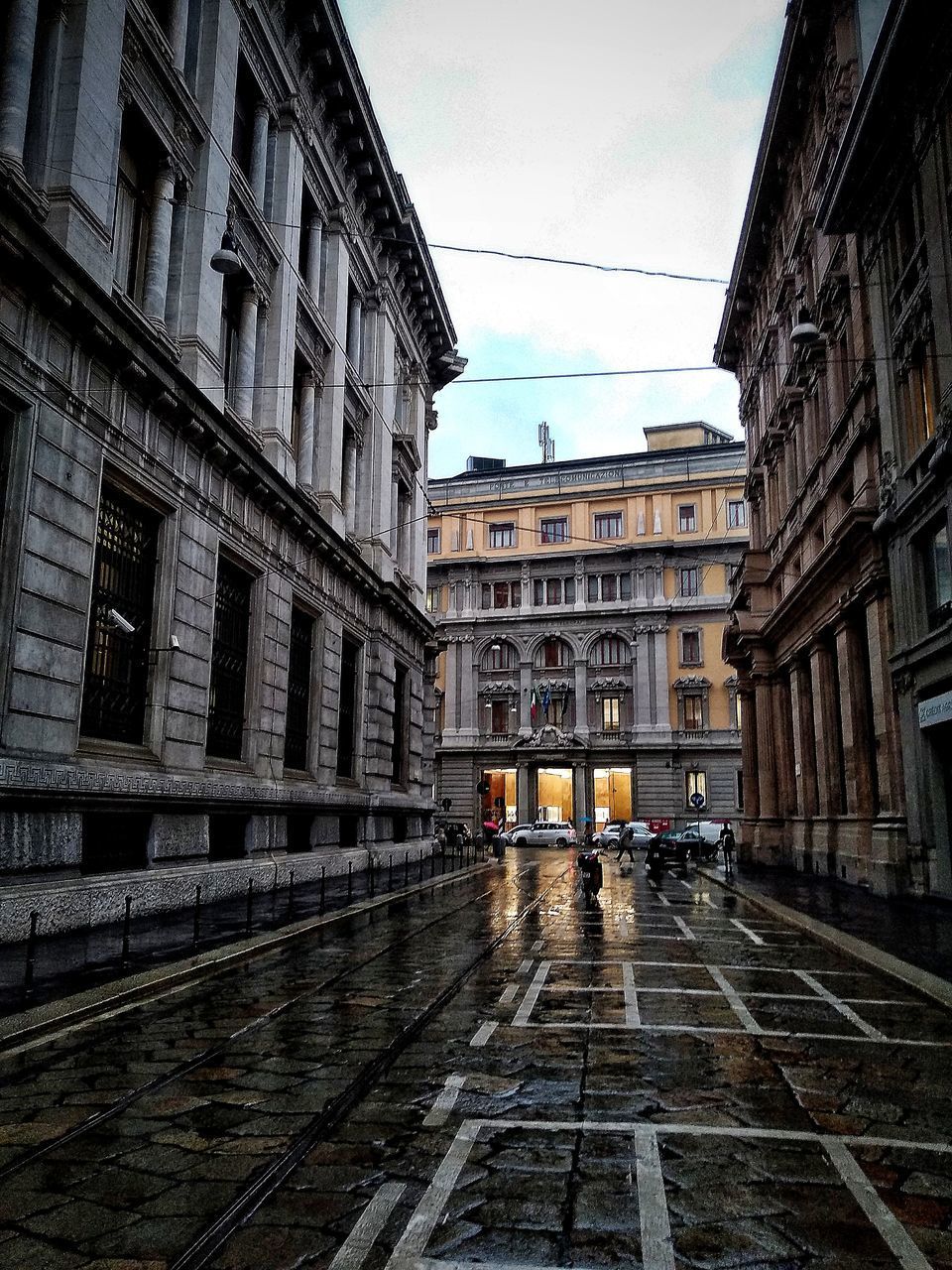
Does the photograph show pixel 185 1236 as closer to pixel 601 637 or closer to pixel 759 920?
pixel 759 920

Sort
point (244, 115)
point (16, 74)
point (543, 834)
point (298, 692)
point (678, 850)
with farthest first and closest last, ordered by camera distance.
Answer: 1. point (543, 834)
2. point (678, 850)
3. point (298, 692)
4. point (244, 115)
5. point (16, 74)

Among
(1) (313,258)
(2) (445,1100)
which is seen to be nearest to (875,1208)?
(2) (445,1100)

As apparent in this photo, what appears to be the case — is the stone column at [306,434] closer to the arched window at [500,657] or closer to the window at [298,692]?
the window at [298,692]

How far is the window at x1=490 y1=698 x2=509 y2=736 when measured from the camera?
2280 inches

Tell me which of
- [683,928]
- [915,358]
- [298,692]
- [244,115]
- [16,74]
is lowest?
[683,928]

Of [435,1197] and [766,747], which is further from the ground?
[766,747]

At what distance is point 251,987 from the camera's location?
9.01 metres

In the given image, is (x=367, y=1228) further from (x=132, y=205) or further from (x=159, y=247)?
(x=132, y=205)

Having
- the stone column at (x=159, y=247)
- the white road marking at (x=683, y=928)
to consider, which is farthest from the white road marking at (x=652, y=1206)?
the stone column at (x=159, y=247)

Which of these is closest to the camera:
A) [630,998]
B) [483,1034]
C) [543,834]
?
[483,1034]

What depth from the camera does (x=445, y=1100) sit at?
5.50 meters

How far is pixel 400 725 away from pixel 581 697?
26.7 m

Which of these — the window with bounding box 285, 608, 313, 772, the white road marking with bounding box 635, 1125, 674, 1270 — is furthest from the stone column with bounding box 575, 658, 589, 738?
the white road marking with bounding box 635, 1125, 674, 1270

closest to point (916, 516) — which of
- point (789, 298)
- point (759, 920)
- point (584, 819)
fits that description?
point (759, 920)
